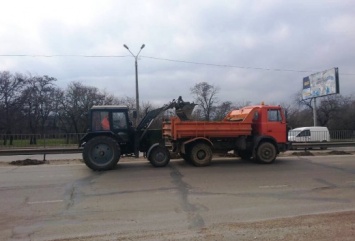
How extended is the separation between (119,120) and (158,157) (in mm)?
2156

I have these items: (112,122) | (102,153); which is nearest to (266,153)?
(112,122)

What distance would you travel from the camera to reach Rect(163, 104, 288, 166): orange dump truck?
592 inches

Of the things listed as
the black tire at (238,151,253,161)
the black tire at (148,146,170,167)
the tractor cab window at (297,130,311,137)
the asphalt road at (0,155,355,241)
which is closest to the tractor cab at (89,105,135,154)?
the black tire at (148,146,170,167)

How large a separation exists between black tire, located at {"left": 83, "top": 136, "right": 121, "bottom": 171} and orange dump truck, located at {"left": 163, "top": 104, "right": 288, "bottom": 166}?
90.9 inches

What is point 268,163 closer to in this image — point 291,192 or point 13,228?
point 291,192

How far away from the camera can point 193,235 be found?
5895mm

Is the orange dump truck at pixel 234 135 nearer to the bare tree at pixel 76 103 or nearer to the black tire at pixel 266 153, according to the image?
the black tire at pixel 266 153

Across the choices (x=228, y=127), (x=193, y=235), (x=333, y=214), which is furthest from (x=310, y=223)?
(x=228, y=127)

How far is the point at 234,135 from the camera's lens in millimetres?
15547

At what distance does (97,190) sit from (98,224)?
3.53 metres

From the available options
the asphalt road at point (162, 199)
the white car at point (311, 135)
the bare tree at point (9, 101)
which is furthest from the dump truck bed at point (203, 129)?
the bare tree at point (9, 101)

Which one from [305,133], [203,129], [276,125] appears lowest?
[305,133]

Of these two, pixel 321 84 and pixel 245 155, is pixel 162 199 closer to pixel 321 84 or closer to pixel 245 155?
pixel 245 155

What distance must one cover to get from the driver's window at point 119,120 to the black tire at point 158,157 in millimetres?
1570
